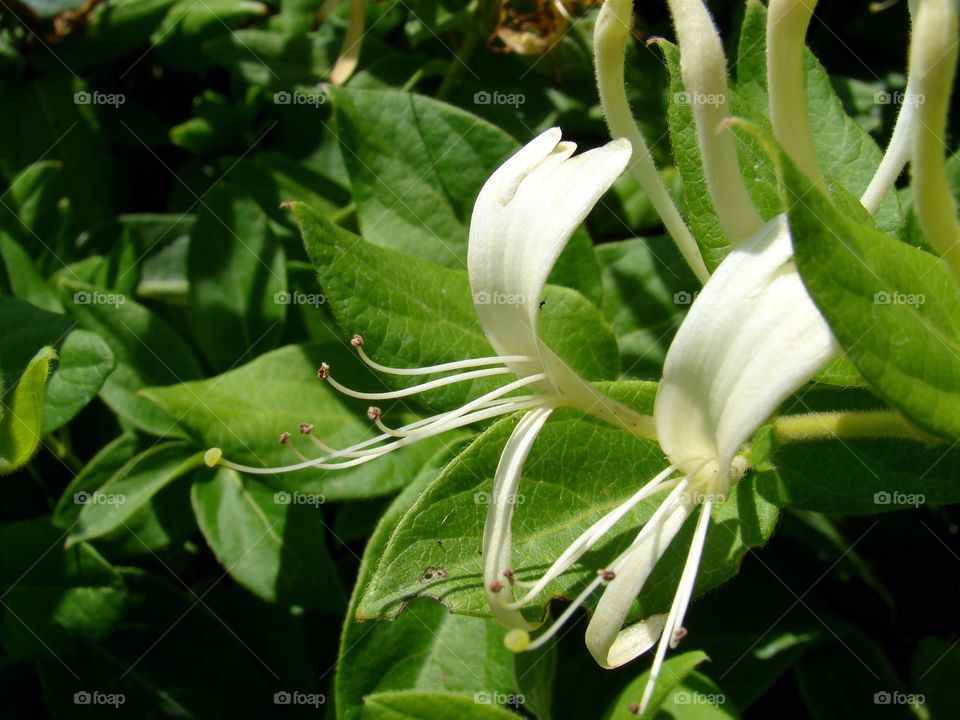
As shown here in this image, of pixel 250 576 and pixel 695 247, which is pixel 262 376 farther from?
pixel 695 247

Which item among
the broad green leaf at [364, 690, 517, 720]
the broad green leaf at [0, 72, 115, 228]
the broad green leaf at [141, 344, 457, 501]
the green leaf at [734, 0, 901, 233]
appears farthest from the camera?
the broad green leaf at [0, 72, 115, 228]

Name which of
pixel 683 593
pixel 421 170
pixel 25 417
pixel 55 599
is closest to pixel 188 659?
pixel 55 599

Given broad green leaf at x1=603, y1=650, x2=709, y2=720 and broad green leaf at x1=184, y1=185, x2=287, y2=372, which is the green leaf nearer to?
broad green leaf at x1=603, y1=650, x2=709, y2=720

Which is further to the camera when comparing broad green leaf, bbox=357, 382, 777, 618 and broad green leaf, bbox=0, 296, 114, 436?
broad green leaf, bbox=0, 296, 114, 436

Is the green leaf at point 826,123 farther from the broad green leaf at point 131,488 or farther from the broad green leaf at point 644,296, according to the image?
the broad green leaf at point 131,488

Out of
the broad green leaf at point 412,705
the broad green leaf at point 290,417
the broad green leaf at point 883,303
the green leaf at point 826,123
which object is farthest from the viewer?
the broad green leaf at point 290,417

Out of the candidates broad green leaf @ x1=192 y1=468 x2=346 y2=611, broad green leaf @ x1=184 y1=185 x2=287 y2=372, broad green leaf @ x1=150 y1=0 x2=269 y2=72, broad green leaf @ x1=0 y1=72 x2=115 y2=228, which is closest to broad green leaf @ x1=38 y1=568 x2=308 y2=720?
broad green leaf @ x1=192 y1=468 x2=346 y2=611

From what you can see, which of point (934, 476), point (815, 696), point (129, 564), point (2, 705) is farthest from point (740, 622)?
point (2, 705)

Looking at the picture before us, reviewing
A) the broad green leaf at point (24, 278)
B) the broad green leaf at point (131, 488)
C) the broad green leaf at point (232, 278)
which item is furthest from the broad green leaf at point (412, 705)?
the broad green leaf at point (24, 278)
